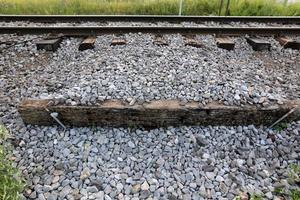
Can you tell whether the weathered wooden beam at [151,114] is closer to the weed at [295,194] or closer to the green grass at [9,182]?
the green grass at [9,182]

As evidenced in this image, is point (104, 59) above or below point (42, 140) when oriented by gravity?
above

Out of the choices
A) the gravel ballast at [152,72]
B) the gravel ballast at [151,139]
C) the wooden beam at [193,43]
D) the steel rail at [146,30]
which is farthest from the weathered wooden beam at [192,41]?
the gravel ballast at [151,139]

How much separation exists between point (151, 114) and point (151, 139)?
31cm

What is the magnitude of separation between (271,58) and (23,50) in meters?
4.71

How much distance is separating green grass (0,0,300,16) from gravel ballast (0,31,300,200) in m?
3.32

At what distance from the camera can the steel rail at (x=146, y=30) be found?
19.6 ft

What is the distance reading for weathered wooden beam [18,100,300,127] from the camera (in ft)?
11.4

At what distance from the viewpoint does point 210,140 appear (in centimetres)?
346

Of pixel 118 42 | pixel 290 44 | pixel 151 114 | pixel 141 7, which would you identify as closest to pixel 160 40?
pixel 118 42

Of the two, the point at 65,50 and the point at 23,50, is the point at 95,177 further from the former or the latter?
the point at 23,50

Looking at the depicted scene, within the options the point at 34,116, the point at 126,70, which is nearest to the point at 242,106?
the point at 126,70

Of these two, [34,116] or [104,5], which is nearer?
[34,116]

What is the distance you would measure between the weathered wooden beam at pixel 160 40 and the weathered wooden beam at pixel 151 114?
205cm

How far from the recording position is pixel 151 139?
11.4ft
